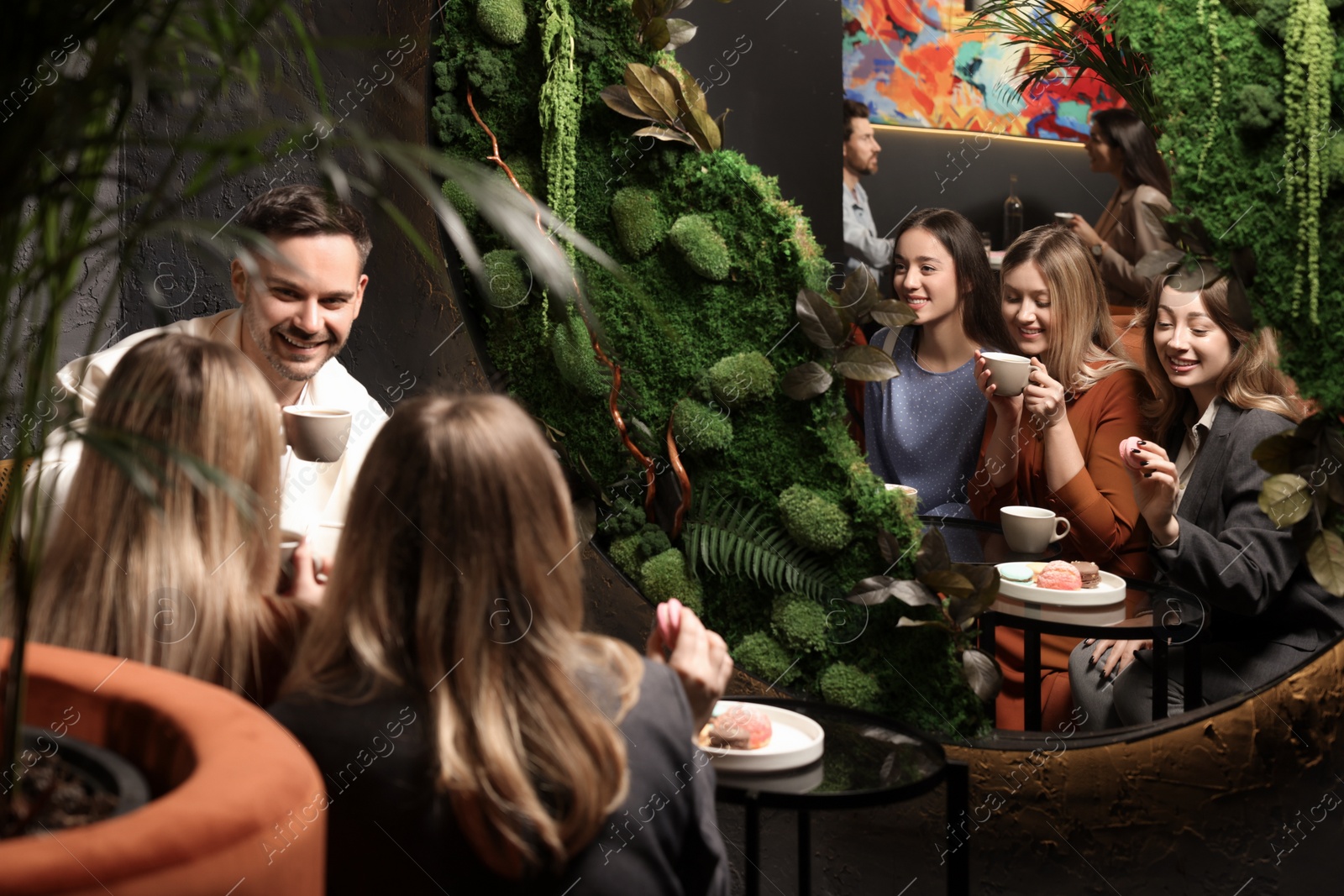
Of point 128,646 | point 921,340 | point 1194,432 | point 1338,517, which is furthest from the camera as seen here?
point 921,340

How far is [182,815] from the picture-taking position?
29.1 inches

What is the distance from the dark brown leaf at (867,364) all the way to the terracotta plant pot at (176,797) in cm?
159

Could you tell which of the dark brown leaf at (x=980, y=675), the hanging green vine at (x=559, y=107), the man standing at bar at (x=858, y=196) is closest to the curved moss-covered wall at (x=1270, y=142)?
the dark brown leaf at (x=980, y=675)

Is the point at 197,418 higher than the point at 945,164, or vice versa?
the point at 945,164

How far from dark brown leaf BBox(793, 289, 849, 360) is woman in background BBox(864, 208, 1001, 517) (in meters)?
1.11

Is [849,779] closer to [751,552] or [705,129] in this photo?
[751,552]

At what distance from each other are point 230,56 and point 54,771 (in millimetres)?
577

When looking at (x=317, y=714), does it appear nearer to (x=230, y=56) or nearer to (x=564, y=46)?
(x=230, y=56)

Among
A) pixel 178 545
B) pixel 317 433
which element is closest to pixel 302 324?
pixel 317 433

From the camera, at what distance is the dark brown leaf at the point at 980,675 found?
2305 mm

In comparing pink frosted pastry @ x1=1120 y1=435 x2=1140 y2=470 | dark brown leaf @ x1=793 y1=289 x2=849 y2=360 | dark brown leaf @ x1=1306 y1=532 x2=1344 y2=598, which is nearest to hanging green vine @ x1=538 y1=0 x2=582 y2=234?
dark brown leaf @ x1=793 y1=289 x2=849 y2=360

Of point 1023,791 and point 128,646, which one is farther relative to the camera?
point 1023,791

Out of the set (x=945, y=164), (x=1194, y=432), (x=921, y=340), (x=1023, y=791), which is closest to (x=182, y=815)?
(x=1023, y=791)

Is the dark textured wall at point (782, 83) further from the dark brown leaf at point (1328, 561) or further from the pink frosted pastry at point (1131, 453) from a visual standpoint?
the dark brown leaf at point (1328, 561)
